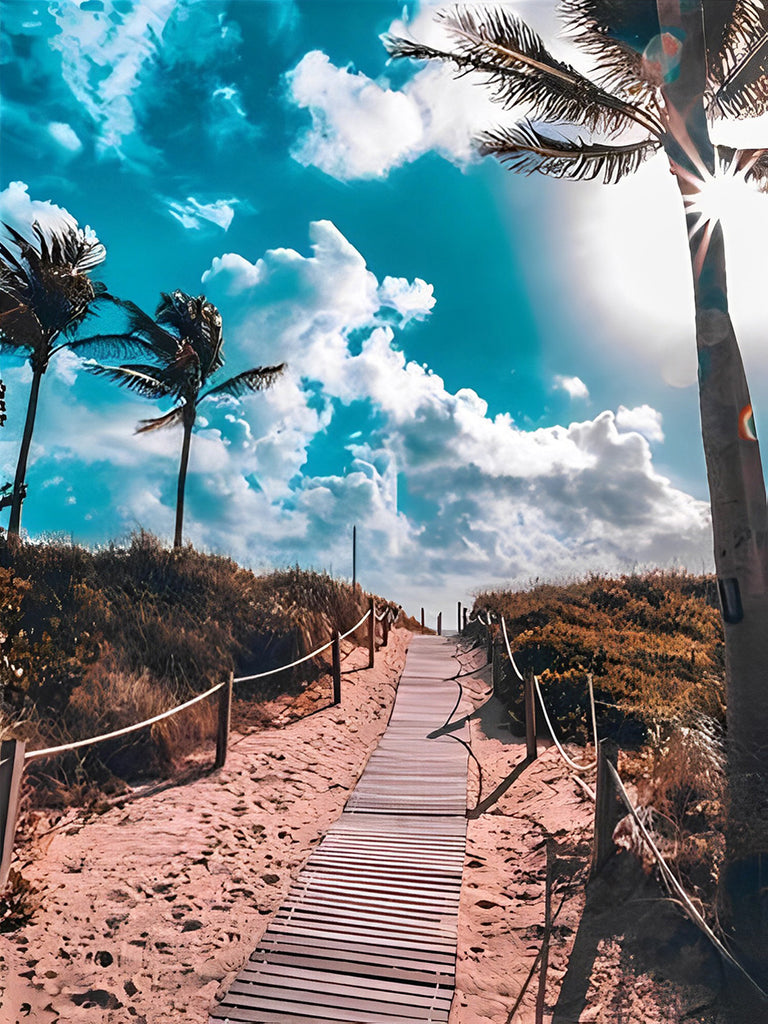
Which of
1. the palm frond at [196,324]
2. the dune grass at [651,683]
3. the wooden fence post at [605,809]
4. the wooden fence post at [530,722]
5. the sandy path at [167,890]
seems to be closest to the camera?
the sandy path at [167,890]

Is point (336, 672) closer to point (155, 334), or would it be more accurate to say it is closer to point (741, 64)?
point (741, 64)

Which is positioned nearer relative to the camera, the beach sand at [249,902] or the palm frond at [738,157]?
the beach sand at [249,902]

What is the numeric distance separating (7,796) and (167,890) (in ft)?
6.10

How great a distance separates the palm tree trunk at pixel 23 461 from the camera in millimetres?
20750

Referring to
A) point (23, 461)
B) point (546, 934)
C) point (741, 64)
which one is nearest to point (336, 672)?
point (546, 934)

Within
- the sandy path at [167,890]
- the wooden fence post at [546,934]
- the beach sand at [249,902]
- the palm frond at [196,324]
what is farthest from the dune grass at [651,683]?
the palm frond at [196,324]

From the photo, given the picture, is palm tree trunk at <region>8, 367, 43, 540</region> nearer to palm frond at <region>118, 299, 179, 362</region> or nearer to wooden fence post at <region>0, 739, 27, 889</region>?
palm frond at <region>118, 299, 179, 362</region>

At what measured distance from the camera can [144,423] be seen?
77.9 ft

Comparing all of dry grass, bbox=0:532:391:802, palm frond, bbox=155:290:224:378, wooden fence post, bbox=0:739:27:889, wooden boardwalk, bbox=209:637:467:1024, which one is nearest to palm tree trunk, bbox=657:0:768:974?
wooden boardwalk, bbox=209:637:467:1024

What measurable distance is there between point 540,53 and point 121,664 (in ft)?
34.4

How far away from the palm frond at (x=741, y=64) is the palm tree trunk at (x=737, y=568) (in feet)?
9.84

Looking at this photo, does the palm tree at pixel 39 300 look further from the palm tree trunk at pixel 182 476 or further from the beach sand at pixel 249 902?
the beach sand at pixel 249 902

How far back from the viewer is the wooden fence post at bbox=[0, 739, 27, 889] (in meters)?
4.89

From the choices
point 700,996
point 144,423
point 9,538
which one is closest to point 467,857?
point 700,996
